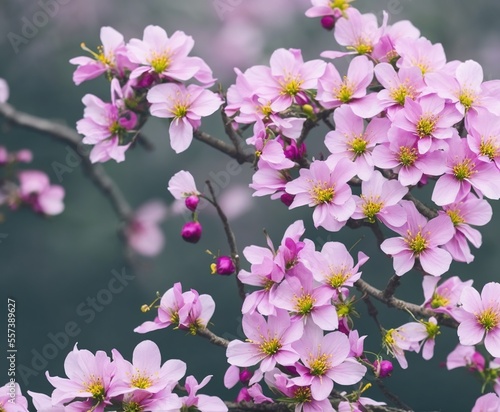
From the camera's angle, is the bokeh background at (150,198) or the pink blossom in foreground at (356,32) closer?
the pink blossom in foreground at (356,32)

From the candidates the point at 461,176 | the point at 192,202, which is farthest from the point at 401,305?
the point at 192,202

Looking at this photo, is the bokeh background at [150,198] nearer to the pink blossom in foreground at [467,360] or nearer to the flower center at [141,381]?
the pink blossom in foreground at [467,360]

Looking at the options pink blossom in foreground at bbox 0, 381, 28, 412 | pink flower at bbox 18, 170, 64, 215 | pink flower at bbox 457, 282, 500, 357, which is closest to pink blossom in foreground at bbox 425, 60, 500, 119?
pink flower at bbox 457, 282, 500, 357

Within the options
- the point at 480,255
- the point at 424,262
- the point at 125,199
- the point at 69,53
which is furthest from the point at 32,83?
the point at 424,262

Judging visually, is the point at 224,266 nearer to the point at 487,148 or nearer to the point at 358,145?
the point at 358,145

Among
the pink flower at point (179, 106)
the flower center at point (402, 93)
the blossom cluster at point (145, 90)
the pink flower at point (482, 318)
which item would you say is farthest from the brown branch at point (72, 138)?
the pink flower at point (482, 318)

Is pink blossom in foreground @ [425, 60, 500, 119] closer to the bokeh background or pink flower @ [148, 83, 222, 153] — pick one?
pink flower @ [148, 83, 222, 153]
